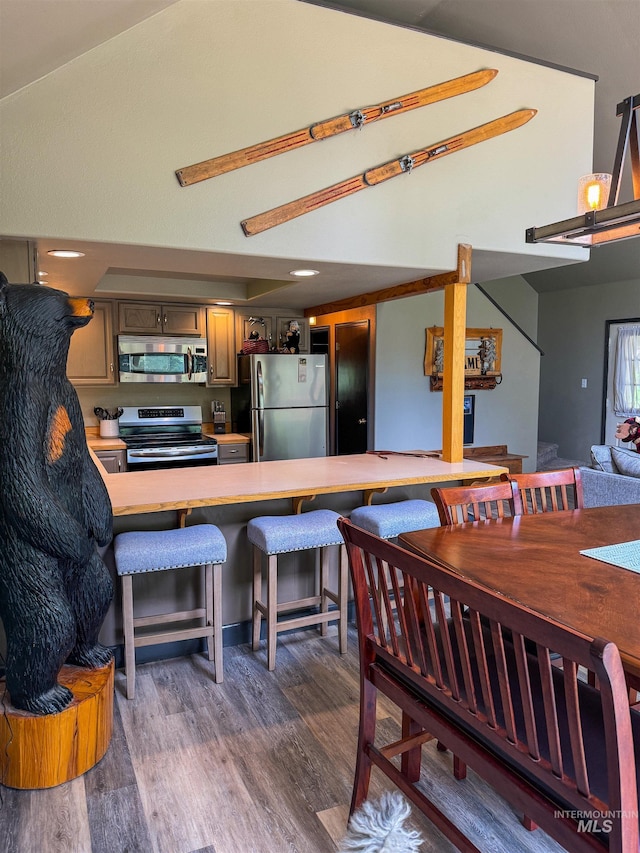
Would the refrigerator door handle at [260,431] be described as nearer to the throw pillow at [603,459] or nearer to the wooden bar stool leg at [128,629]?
the wooden bar stool leg at [128,629]

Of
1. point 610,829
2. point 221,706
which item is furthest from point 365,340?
point 610,829

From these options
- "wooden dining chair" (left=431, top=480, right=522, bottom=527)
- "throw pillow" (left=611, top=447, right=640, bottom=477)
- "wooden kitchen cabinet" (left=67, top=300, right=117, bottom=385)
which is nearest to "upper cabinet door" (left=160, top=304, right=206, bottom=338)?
"wooden kitchen cabinet" (left=67, top=300, right=117, bottom=385)

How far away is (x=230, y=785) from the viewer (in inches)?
77.4

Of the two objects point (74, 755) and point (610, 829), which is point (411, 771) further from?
point (74, 755)

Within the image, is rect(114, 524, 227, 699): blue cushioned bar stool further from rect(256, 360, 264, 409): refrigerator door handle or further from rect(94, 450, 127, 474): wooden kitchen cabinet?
rect(256, 360, 264, 409): refrigerator door handle

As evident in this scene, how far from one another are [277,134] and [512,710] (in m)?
2.63

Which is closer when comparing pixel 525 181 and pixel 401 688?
pixel 401 688

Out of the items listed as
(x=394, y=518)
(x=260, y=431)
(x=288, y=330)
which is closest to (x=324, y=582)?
(x=394, y=518)

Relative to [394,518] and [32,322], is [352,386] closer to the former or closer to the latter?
[394,518]

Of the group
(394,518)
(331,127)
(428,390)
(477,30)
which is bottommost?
(394,518)

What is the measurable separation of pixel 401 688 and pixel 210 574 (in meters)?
1.37

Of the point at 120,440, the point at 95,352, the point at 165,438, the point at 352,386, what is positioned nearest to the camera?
the point at 95,352

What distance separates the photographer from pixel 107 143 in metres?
2.45

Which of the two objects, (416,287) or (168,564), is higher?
(416,287)
